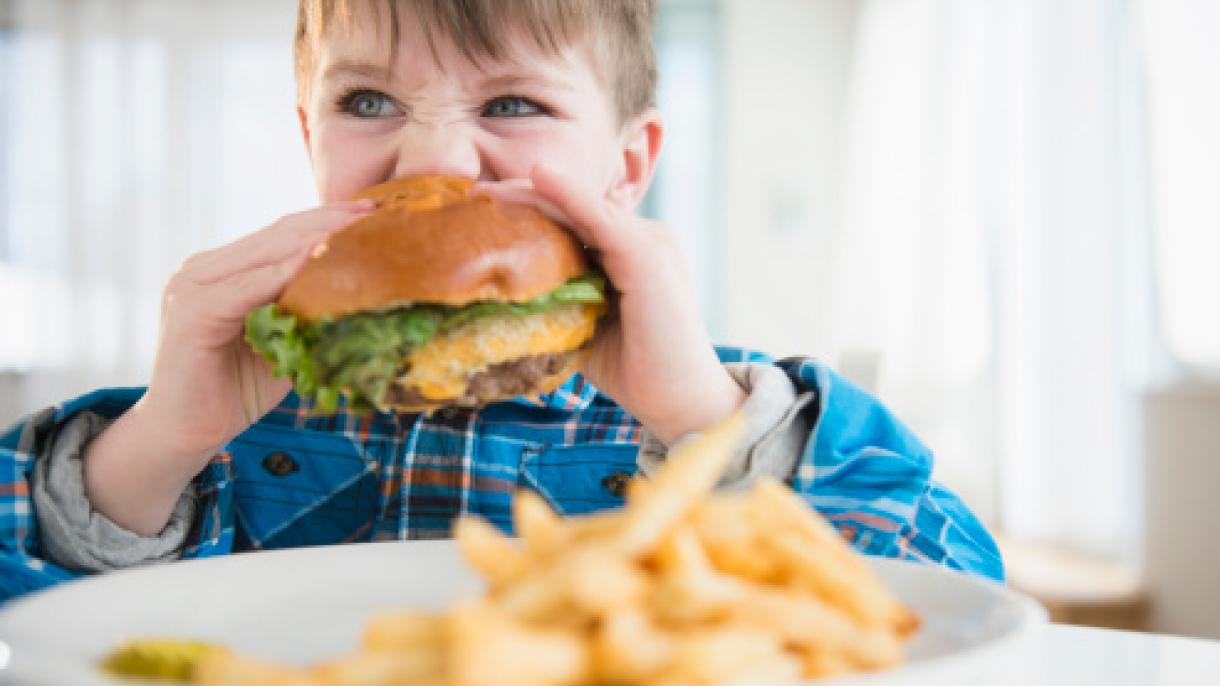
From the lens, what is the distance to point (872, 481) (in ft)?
4.15

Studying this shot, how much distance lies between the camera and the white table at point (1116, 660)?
867 mm

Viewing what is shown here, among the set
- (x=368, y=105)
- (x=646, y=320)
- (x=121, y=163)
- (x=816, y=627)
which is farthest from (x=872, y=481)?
(x=121, y=163)

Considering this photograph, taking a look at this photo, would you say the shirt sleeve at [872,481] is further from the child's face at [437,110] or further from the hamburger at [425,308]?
the child's face at [437,110]

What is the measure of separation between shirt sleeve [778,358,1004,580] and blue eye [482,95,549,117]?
0.53 m

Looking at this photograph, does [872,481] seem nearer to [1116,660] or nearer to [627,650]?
[1116,660]

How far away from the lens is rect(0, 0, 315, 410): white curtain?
7.62m

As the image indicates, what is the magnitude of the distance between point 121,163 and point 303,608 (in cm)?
794

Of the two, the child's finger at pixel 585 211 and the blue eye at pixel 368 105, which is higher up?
the blue eye at pixel 368 105

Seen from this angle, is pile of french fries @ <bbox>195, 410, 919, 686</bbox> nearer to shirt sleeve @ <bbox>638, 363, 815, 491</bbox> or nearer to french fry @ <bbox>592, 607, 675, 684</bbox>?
french fry @ <bbox>592, 607, 675, 684</bbox>

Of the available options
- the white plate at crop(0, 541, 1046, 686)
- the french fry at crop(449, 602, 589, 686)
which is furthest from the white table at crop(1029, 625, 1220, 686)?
the french fry at crop(449, 602, 589, 686)

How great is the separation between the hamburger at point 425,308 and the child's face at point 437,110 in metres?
0.30

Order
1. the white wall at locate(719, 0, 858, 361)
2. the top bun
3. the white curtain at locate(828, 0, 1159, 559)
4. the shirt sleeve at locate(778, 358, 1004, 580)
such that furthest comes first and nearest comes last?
the white wall at locate(719, 0, 858, 361), the white curtain at locate(828, 0, 1159, 559), the shirt sleeve at locate(778, 358, 1004, 580), the top bun

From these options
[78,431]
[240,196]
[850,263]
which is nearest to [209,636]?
[78,431]

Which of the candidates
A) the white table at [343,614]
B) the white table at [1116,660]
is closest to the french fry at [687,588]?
the white table at [343,614]
